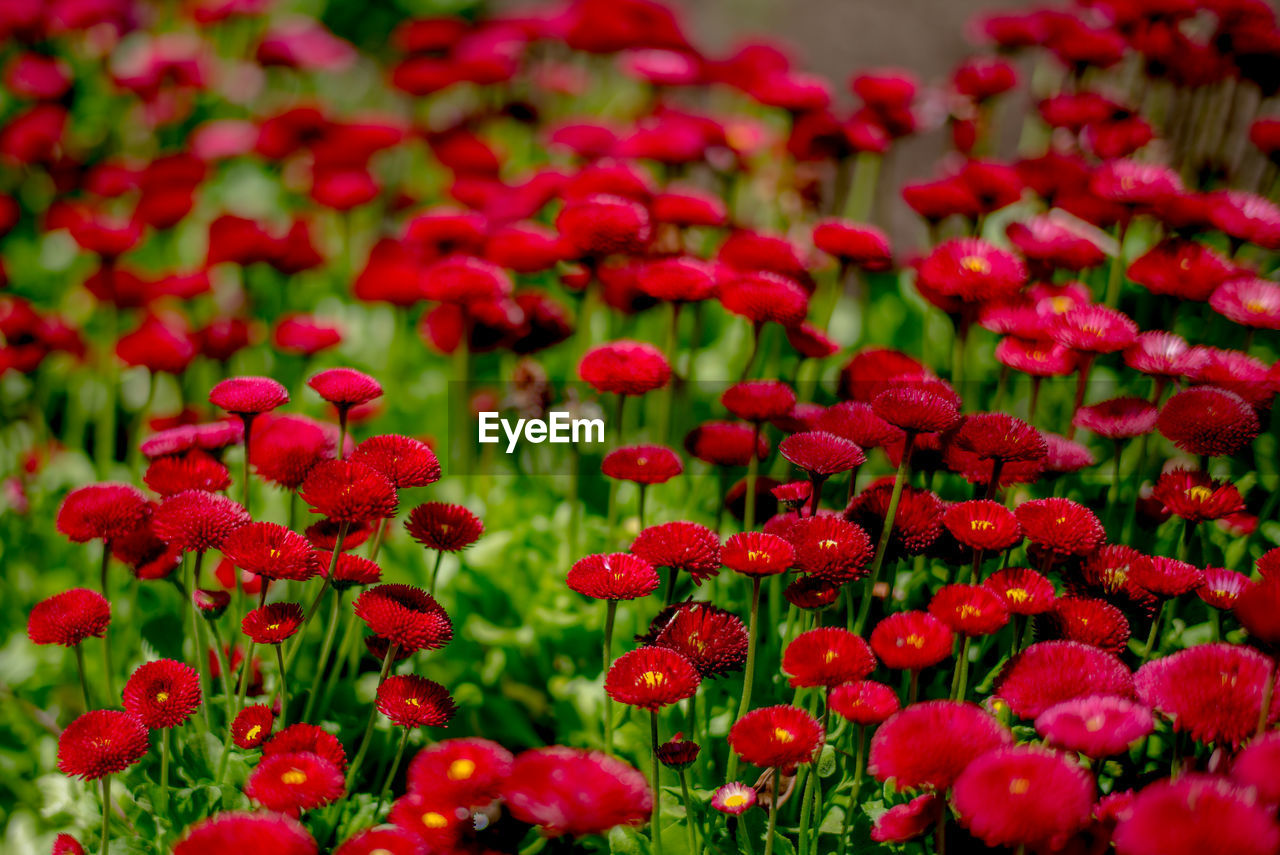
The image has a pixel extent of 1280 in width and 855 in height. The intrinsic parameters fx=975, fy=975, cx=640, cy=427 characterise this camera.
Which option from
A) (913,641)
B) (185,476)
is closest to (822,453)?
(913,641)

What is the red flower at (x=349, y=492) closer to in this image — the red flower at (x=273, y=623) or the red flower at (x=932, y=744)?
the red flower at (x=273, y=623)

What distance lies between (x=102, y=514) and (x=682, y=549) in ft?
2.79

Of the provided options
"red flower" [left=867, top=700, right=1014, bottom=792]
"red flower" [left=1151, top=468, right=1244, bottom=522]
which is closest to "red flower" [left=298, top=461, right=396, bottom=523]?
"red flower" [left=867, top=700, right=1014, bottom=792]

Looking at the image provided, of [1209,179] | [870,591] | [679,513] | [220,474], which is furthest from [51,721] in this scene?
[1209,179]

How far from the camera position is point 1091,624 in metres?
1.27

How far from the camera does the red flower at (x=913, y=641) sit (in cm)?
118

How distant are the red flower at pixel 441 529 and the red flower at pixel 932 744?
2.10 feet

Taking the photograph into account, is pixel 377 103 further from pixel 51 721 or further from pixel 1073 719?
pixel 1073 719

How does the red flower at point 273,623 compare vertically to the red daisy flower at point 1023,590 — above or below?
below

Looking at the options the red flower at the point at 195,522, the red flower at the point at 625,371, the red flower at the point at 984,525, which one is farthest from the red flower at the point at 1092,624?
the red flower at the point at 195,522

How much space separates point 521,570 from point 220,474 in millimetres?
762

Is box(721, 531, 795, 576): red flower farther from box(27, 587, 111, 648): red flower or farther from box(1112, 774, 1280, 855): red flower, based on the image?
box(27, 587, 111, 648): red flower

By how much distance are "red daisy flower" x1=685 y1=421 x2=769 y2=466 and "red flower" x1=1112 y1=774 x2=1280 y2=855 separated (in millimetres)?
860

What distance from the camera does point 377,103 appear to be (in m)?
5.05
